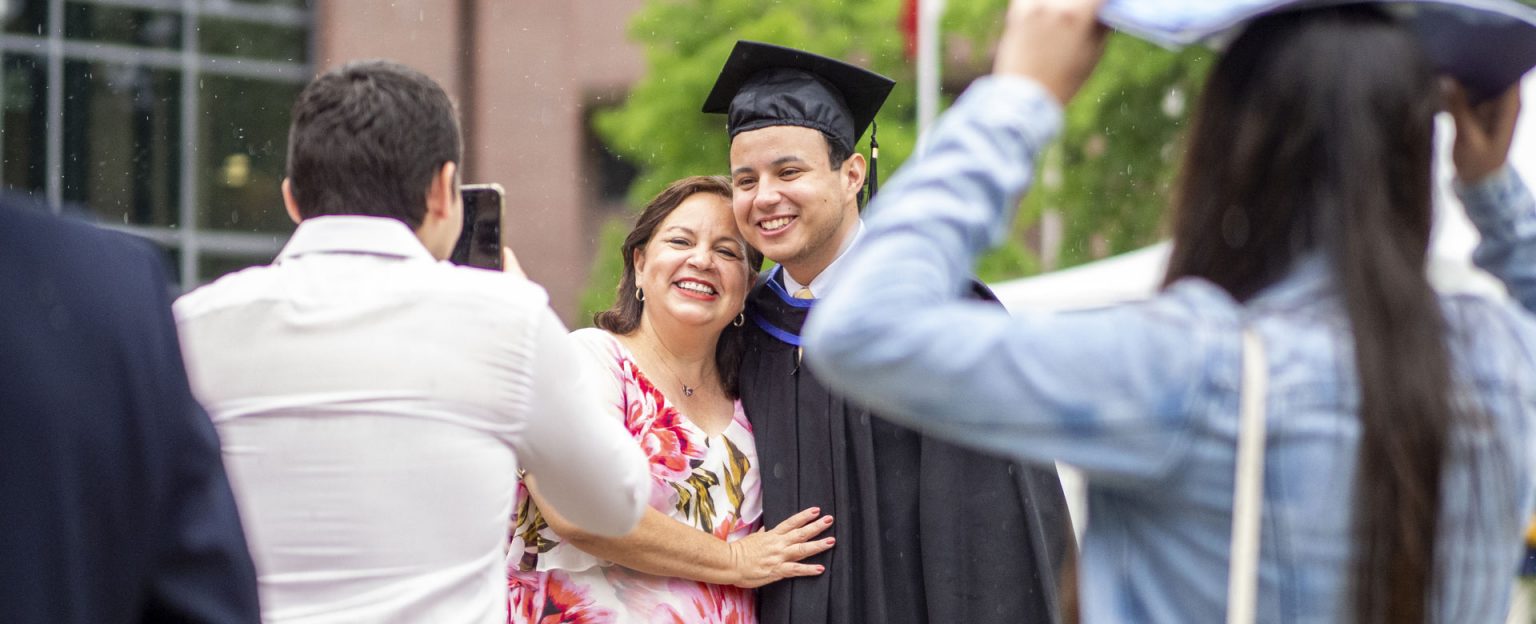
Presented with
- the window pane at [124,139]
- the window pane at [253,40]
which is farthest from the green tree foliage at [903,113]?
the window pane at [124,139]

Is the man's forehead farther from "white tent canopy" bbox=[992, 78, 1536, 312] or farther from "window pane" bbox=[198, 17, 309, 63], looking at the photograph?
"window pane" bbox=[198, 17, 309, 63]

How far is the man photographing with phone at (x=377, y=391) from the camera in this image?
2.23 meters

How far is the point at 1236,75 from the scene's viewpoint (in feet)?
5.29

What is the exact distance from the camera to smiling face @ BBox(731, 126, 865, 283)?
3766 mm

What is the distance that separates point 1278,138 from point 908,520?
6.78ft

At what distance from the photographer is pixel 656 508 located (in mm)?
3334

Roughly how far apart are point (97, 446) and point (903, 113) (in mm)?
15976

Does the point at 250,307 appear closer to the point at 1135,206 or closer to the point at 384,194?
the point at 384,194

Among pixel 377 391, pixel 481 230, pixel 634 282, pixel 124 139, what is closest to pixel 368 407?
pixel 377 391

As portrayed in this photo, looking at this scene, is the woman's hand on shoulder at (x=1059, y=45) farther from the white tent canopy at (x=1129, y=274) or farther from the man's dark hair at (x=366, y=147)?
the white tent canopy at (x=1129, y=274)

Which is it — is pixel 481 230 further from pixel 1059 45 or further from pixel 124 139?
pixel 124 139

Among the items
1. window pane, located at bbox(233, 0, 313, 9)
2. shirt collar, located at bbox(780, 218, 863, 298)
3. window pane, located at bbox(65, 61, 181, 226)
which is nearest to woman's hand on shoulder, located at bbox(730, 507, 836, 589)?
shirt collar, located at bbox(780, 218, 863, 298)

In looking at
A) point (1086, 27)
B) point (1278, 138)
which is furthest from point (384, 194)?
point (1278, 138)

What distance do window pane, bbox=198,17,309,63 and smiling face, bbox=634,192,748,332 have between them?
17454mm
